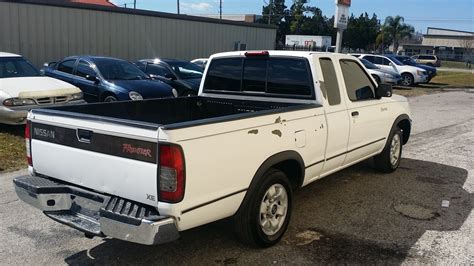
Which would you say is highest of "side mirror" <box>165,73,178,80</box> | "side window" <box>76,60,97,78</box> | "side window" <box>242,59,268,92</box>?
"side window" <box>242,59,268,92</box>

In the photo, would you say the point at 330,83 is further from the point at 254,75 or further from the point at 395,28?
the point at 395,28

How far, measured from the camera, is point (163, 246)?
4242 millimetres

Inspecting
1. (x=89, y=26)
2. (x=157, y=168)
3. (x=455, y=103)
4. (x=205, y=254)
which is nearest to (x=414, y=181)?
(x=205, y=254)

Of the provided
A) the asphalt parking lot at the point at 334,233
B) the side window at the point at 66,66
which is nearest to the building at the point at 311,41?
the side window at the point at 66,66

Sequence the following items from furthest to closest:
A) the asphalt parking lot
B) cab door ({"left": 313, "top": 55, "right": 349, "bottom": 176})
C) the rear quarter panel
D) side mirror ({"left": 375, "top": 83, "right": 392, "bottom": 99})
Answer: side mirror ({"left": 375, "top": 83, "right": 392, "bottom": 99})
cab door ({"left": 313, "top": 55, "right": 349, "bottom": 176})
the asphalt parking lot
the rear quarter panel

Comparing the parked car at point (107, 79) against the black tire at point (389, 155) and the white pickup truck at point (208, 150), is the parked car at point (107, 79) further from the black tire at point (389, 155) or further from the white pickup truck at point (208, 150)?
the black tire at point (389, 155)

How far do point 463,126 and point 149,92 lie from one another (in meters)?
8.11

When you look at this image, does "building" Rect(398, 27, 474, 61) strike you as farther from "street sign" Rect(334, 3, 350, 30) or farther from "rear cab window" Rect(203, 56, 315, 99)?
"rear cab window" Rect(203, 56, 315, 99)

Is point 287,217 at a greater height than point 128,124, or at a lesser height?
lesser

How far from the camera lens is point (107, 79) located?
10.8m

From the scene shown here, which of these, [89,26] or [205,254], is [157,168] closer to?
[205,254]

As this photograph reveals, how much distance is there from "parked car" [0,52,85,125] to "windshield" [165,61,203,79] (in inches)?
168

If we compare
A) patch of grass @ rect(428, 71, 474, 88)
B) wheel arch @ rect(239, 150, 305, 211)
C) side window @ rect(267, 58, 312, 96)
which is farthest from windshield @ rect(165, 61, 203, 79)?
patch of grass @ rect(428, 71, 474, 88)

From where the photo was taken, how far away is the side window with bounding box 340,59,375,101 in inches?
220
